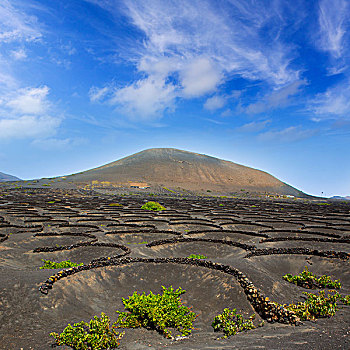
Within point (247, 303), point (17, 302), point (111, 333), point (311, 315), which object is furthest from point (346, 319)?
point (17, 302)

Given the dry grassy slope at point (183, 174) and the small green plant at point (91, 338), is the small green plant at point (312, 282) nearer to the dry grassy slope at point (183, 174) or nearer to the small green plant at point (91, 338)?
the small green plant at point (91, 338)

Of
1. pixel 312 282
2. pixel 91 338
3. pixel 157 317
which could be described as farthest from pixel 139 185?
pixel 91 338

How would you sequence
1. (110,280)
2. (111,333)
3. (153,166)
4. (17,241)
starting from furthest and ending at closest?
(153,166)
(17,241)
(110,280)
(111,333)

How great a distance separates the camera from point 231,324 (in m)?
9.39

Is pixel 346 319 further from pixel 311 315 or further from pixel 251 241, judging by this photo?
pixel 251 241

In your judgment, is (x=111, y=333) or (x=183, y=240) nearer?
(x=111, y=333)

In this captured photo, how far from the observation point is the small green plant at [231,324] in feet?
29.8

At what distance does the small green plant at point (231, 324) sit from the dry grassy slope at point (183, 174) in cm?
11693

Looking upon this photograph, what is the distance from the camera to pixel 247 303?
36.6 feet

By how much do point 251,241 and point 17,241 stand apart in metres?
18.5

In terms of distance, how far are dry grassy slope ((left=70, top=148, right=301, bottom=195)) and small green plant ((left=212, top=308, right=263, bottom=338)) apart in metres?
117

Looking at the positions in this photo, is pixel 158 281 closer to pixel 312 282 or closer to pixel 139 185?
pixel 312 282

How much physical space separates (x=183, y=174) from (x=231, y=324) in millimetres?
142241

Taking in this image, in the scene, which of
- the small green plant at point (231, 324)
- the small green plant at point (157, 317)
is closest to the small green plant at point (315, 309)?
the small green plant at point (231, 324)
